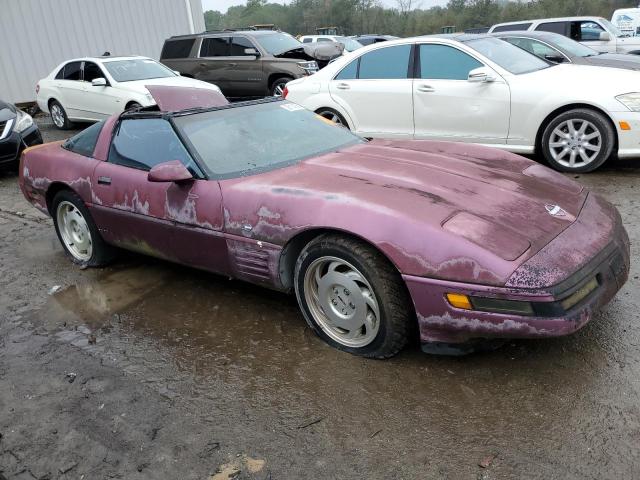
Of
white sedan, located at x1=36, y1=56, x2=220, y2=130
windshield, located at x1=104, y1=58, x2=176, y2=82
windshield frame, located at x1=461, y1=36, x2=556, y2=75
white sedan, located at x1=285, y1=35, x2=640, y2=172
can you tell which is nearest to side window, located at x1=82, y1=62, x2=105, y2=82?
white sedan, located at x1=36, y1=56, x2=220, y2=130

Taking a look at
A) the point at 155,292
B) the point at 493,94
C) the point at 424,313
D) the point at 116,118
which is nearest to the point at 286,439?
the point at 424,313

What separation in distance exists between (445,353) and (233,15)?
8558 cm

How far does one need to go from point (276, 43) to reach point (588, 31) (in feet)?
24.3

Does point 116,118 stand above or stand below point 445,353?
above

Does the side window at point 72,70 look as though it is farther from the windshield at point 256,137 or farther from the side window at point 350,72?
the windshield at point 256,137

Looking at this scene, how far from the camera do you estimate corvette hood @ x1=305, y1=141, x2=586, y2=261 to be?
252 centimetres

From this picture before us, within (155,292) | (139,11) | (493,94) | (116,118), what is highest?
(139,11)

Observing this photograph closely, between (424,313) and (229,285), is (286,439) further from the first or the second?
(229,285)

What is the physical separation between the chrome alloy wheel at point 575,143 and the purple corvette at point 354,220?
2.47m

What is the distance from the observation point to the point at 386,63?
6.76 meters

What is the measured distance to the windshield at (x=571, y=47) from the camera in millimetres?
8750

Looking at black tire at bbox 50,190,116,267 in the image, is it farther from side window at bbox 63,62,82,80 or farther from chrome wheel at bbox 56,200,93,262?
side window at bbox 63,62,82,80

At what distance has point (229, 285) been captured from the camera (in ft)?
12.9

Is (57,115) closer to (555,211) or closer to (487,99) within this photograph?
(487,99)
